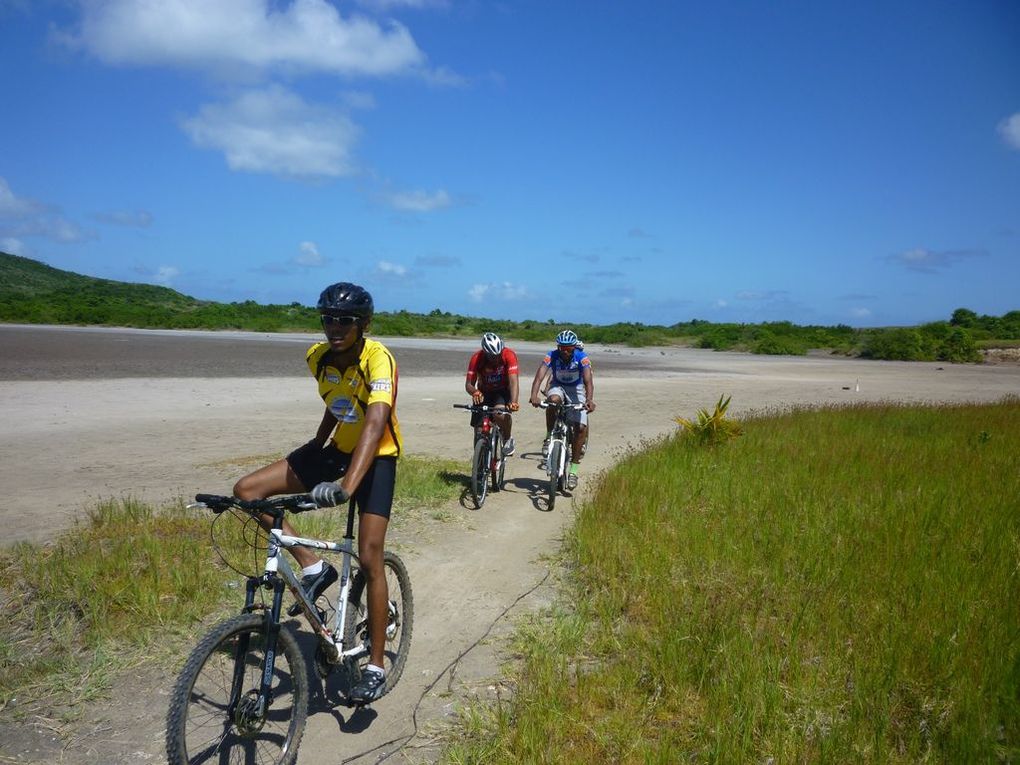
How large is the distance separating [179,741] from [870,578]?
16.2ft

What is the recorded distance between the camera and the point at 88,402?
720 inches

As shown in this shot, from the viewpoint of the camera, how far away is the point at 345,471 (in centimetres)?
450

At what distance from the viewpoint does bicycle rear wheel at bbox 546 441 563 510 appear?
30.6 ft

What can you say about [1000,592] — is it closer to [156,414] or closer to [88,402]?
[156,414]

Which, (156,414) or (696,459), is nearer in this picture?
(696,459)

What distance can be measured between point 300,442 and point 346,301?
994cm

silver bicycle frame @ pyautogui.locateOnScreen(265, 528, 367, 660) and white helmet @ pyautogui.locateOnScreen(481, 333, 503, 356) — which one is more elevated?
white helmet @ pyautogui.locateOnScreen(481, 333, 503, 356)

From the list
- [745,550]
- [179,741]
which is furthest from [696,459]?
[179,741]

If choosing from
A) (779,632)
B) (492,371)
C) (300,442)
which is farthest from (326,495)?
(300,442)

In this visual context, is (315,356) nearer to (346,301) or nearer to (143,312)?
(346,301)

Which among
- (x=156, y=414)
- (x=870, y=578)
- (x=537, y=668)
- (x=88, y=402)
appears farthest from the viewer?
(x=88, y=402)

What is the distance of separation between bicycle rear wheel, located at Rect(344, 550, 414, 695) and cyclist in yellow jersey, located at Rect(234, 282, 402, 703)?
0.43ft

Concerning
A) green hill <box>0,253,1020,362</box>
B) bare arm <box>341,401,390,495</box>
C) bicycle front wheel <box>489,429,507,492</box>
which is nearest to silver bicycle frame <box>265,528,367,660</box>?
bare arm <box>341,401,390,495</box>

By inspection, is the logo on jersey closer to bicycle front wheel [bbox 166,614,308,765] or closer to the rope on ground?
bicycle front wheel [bbox 166,614,308,765]
